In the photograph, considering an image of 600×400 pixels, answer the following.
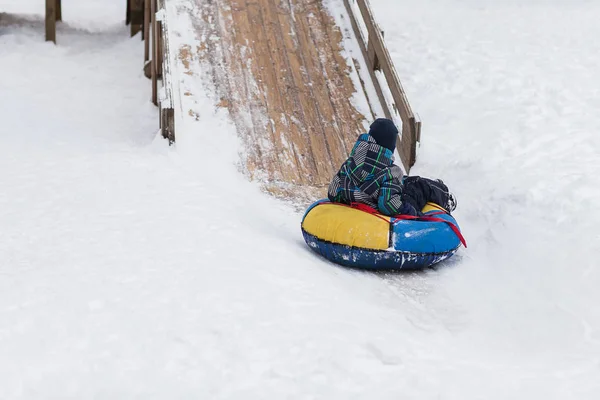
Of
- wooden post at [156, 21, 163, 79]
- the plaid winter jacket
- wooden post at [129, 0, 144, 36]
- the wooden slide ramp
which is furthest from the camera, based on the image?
wooden post at [129, 0, 144, 36]

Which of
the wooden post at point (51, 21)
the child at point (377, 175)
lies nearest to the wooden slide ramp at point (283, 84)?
the child at point (377, 175)

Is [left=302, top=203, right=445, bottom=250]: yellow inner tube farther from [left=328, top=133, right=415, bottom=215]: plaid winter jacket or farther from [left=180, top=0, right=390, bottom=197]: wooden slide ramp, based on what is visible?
[left=180, top=0, right=390, bottom=197]: wooden slide ramp

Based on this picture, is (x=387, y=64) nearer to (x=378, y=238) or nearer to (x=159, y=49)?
(x=159, y=49)

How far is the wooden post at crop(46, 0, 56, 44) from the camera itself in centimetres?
1024

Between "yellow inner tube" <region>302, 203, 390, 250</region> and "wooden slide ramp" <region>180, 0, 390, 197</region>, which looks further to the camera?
"wooden slide ramp" <region>180, 0, 390, 197</region>

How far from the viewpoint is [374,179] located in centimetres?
484

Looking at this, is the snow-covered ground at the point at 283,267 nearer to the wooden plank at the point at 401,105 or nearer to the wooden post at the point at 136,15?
the wooden plank at the point at 401,105

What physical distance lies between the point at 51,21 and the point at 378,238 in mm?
7415

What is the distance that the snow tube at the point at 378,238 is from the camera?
4.72m

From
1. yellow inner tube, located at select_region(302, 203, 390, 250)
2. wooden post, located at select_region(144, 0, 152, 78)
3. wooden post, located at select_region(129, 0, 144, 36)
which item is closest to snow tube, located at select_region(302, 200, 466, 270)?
yellow inner tube, located at select_region(302, 203, 390, 250)

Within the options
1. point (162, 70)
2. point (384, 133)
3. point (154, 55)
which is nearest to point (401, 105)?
point (384, 133)

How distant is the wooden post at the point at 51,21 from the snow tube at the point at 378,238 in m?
6.91

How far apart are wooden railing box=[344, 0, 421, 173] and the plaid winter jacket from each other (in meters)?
1.60

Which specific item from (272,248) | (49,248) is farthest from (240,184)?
(49,248)
